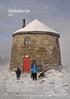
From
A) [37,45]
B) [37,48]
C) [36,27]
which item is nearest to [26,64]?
[37,48]

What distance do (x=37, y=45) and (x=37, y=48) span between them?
0.71 feet

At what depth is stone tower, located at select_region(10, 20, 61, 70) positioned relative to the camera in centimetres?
2320

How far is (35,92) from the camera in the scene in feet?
40.0

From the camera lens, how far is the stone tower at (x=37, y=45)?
76.1 ft

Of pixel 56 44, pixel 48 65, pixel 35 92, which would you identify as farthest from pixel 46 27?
pixel 35 92

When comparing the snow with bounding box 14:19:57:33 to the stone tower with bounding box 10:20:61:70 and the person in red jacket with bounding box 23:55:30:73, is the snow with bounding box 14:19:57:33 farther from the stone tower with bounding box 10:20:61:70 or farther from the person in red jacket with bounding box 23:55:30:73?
the person in red jacket with bounding box 23:55:30:73

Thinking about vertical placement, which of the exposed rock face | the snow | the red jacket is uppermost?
the snow

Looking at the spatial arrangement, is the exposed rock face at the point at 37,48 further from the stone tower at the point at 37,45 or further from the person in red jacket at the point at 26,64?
the person in red jacket at the point at 26,64

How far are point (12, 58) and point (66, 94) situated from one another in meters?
13.2

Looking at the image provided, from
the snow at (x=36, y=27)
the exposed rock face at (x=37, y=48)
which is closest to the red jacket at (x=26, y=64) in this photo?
the exposed rock face at (x=37, y=48)

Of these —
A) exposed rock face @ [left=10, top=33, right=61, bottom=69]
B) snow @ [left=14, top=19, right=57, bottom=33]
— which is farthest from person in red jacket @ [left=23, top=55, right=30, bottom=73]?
snow @ [left=14, top=19, right=57, bottom=33]

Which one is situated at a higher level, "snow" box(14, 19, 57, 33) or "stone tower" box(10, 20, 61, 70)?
"snow" box(14, 19, 57, 33)

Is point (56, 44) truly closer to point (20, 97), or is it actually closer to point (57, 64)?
point (57, 64)

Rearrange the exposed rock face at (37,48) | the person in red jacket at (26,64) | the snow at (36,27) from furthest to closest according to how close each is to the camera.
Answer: the snow at (36,27)
the exposed rock face at (37,48)
the person in red jacket at (26,64)
